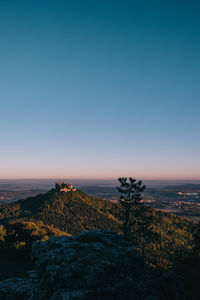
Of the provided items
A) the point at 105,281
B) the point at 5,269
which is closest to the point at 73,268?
the point at 105,281

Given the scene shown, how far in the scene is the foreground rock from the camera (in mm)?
8867

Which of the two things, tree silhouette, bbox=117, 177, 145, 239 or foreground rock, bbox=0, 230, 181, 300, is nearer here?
foreground rock, bbox=0, 230, 181, 300

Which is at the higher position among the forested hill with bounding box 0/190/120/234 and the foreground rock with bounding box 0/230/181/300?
the foreground rock with bounding box 0/230/181/300

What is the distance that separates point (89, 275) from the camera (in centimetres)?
929

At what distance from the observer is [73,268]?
954 centimetres

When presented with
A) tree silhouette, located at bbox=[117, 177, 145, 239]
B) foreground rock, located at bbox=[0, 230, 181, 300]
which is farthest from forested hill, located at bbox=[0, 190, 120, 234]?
foreground rock, located at bbox=[0, 230, 181, 300]

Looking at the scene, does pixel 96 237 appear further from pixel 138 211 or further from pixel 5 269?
pixel 138 211

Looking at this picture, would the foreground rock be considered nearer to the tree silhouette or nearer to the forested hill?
the tree silhouette

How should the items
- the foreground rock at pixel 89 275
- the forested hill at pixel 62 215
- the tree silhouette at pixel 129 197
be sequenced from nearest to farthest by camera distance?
the foreground rock at pixel 89 275
the tree silhouette at pixel 129 197
the forested hill at pixel 62 215

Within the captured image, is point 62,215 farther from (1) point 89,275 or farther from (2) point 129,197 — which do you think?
(1) point 89,275

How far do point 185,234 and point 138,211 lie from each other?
16451 centimetres

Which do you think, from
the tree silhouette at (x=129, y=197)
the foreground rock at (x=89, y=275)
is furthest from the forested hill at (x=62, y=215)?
the foreground rock at (x=89, y=275)

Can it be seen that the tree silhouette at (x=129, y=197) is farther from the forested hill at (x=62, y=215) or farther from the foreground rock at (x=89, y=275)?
the forested hill at (x=62, y=215)

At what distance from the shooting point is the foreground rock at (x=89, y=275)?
29.1 feet
